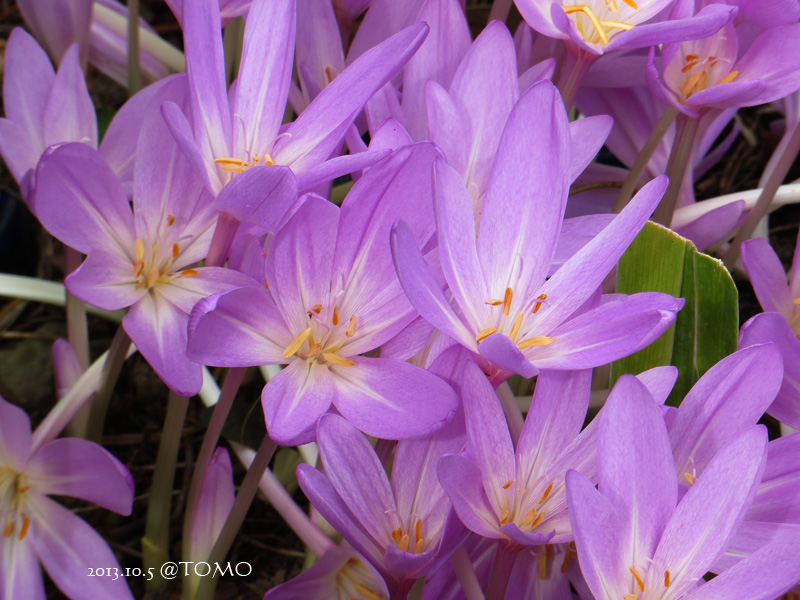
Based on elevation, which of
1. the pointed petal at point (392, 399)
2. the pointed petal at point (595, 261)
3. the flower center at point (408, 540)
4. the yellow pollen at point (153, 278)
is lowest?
the flower center at point (408, 540)

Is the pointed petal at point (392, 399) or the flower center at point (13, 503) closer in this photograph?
the pointed petal at point (392, 399)

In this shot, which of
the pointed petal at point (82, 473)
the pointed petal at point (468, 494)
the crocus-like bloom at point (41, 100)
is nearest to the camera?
the pointed petal at point (468, 494)

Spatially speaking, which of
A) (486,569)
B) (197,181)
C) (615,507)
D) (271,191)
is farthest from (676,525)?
(197,181)

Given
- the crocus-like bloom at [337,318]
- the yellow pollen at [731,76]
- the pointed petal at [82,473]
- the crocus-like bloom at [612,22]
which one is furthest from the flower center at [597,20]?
the pointed petal at [82,473]

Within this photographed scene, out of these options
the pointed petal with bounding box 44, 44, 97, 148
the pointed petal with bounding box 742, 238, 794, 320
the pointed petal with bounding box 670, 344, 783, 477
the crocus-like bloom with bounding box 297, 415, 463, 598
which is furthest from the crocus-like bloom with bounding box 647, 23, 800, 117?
the pointed petal with bounding box 44, 44, 97, 148

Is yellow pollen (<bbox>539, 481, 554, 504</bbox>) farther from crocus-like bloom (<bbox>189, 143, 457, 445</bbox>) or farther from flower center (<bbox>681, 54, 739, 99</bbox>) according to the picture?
flower center (<bbox>681, 54, 739, 99</bbox>)

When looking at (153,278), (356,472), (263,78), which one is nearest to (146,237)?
(153,278)

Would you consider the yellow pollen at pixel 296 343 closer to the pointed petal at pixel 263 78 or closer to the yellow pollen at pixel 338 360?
the yellow pollen at pixel 338 360
